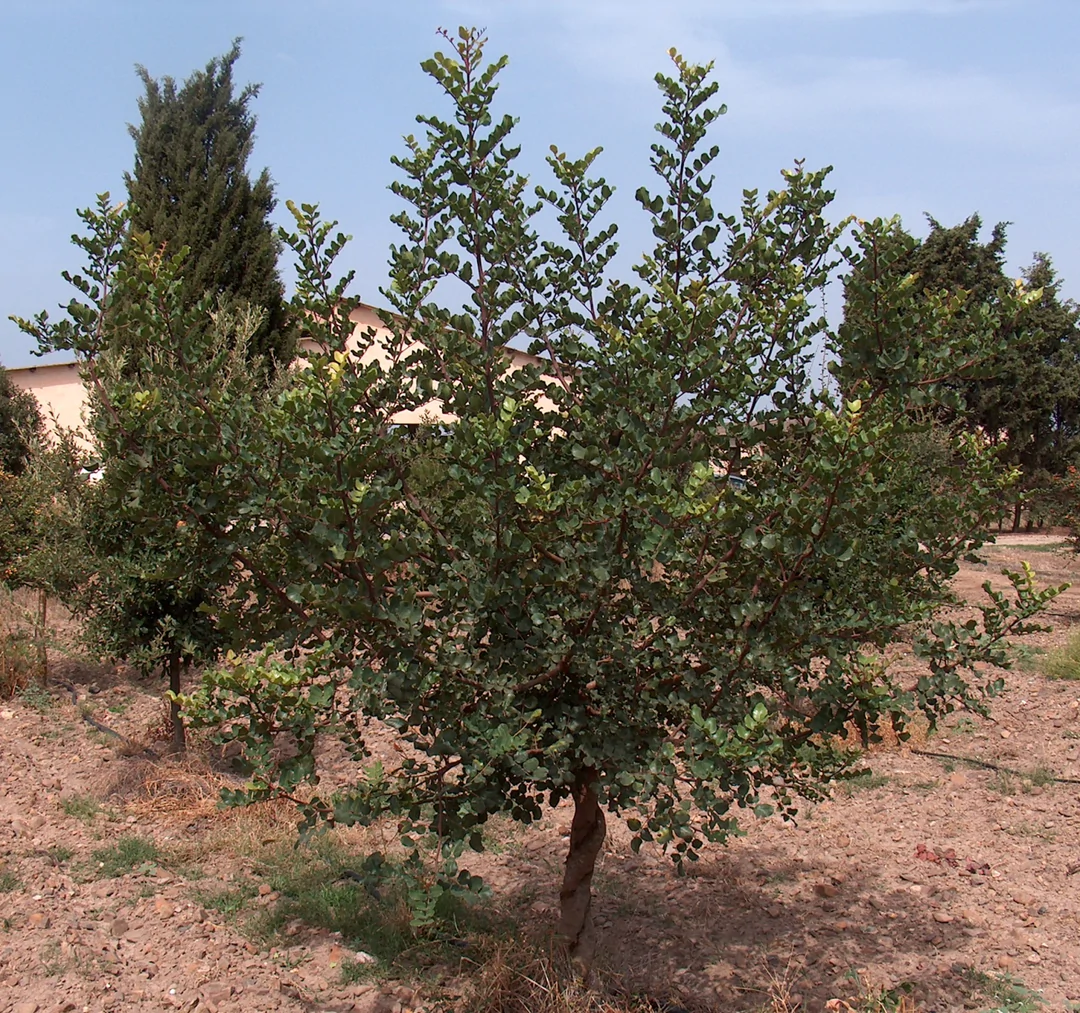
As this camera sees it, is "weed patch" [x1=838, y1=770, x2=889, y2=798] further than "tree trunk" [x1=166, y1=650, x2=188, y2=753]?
No

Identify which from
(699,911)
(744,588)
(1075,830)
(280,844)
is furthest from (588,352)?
(1075,830)

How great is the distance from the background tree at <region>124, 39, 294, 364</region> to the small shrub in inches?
466

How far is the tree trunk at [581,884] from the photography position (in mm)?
4367

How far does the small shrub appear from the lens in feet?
18.3

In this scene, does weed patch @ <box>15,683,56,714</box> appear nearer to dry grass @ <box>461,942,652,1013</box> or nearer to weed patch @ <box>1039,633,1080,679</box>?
dry grass @ <box>461,942,652,1013</box>

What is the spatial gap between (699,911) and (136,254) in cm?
427

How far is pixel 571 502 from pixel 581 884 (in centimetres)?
209

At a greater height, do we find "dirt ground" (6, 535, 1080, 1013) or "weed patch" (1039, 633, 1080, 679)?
"weed patch" (1039, 633, 1080, 679)

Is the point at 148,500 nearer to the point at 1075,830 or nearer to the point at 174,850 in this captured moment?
the point at 174,850

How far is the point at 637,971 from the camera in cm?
487

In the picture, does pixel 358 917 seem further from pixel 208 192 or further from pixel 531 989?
pixel 208 192

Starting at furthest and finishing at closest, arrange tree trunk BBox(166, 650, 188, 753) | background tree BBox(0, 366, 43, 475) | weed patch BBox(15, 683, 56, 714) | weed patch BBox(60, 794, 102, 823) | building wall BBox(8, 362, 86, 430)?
building wall BBox(8, 362, 86, 430) < background tree BBox(0, 366, 43, 475) < weed patch BBox(15, 683, 56, 714) < tree trunk BBox(166, 650, 188, 753) < weed patch BBox(60, 794, 102, 823)

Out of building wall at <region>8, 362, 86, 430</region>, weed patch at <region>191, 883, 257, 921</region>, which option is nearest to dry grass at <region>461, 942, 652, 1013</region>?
weed patch at <region>191, 883, 257, 921</region>

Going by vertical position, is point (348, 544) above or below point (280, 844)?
above
